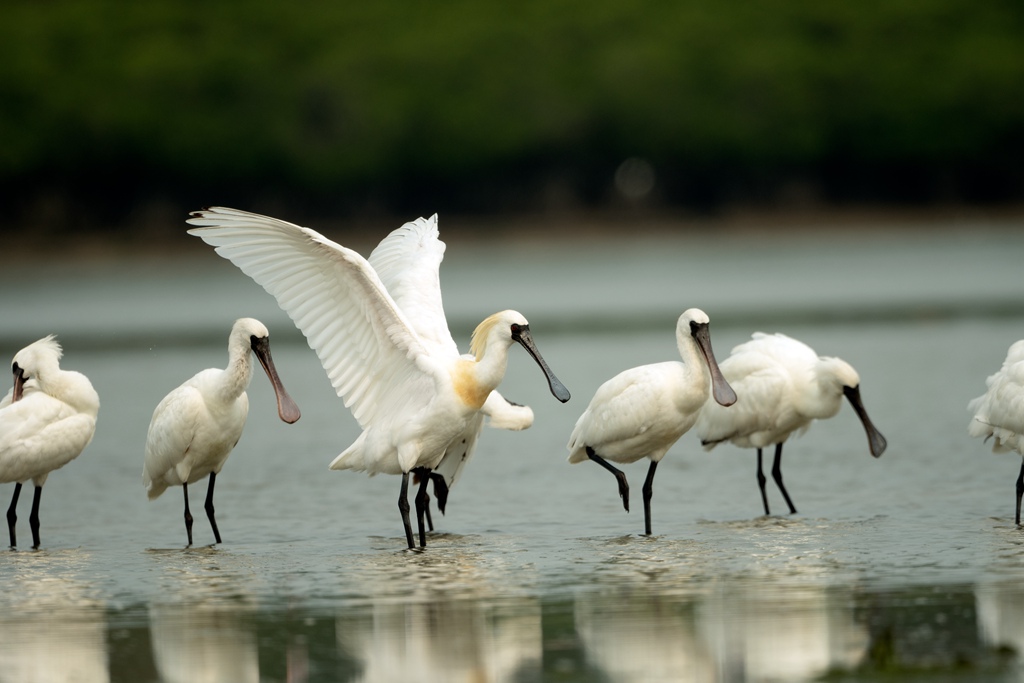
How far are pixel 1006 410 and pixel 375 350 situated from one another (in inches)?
161

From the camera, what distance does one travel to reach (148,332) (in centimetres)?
3216

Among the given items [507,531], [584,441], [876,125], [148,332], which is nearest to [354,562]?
[507,531]

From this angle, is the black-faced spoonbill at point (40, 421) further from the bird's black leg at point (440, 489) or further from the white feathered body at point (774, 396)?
the white feathered body at point (774, 396)

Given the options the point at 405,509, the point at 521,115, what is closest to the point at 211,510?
the point at 405,509

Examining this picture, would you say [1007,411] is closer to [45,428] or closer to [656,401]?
[656,401]

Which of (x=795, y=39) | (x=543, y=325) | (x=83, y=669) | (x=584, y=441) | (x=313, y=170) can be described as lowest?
(x=83, y=669)

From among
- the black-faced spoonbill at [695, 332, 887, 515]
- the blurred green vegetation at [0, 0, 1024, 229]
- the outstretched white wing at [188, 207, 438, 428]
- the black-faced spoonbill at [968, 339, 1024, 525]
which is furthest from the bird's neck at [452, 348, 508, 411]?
the blurred green vegetation at [0, 0, 1024, 229]

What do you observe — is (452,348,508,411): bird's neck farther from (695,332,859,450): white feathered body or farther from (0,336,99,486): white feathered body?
(0,336,99,486): white feathered body

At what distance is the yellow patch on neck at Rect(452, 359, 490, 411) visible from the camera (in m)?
11.6

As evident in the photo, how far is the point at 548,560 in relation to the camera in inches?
421

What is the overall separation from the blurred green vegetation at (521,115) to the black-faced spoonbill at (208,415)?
2495 inches

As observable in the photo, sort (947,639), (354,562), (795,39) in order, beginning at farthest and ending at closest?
(795,39) → (354,562) → (947,639)

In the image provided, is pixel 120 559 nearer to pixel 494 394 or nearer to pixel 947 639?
pixel 494 394

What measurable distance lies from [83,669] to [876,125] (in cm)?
7385
